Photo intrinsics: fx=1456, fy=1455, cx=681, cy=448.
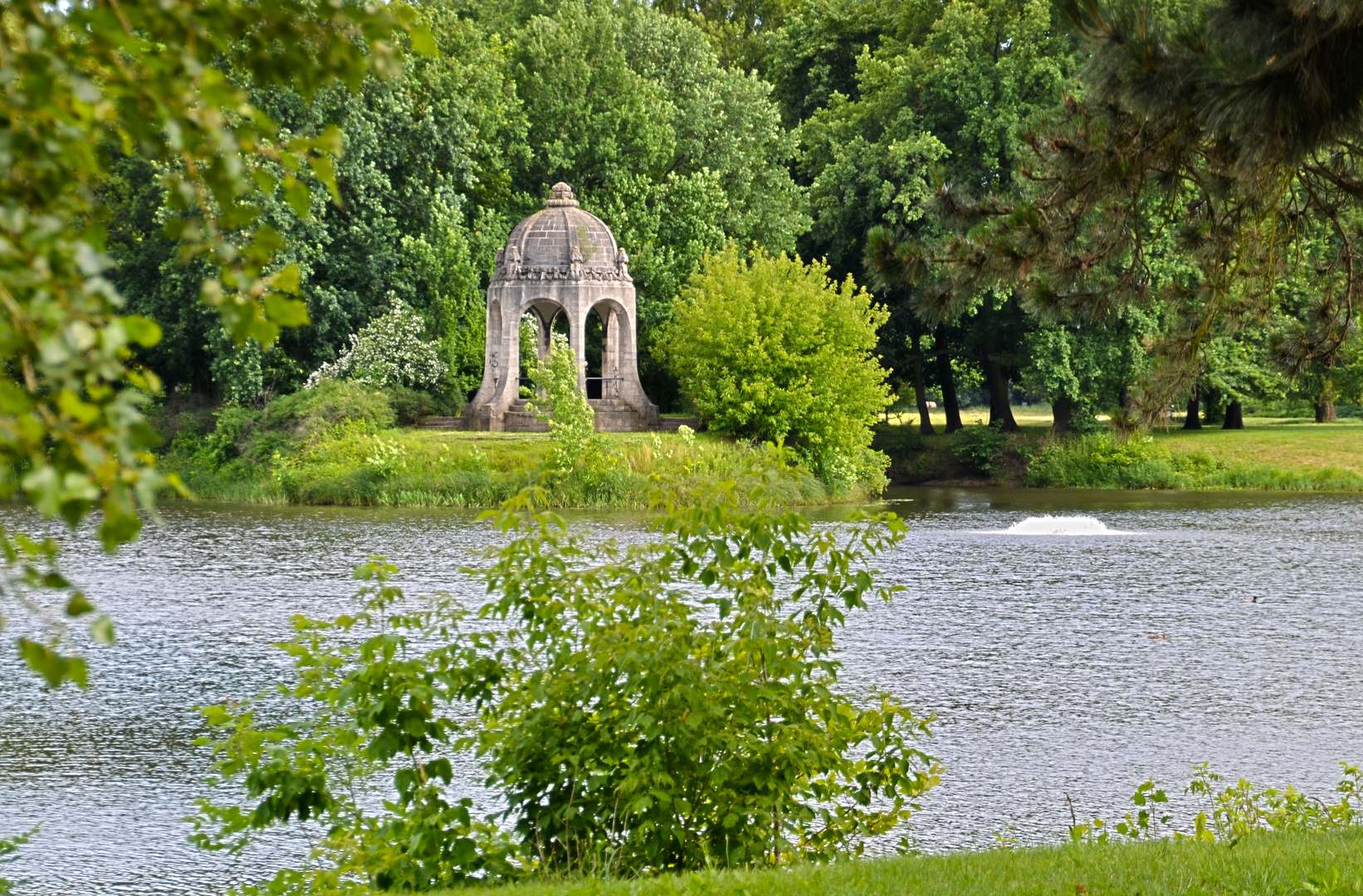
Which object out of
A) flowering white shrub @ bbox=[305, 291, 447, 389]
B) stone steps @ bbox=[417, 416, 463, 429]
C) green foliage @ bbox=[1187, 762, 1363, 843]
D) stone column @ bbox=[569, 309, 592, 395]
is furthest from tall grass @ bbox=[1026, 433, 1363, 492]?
green foliage @ bbox=[1187, 762, 1363, 843]

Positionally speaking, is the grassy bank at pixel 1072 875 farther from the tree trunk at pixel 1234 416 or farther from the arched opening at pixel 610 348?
the tree trunk at pixel 1234 416

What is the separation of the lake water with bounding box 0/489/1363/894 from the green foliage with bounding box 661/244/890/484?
9629 millimetres

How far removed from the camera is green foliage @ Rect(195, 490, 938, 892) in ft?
22.0

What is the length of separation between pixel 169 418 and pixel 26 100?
42104 millimetres

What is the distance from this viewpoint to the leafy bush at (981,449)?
147 ft

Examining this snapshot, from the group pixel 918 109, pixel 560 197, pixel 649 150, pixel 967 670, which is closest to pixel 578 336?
pixel 560 197

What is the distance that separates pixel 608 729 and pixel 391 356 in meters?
35.4

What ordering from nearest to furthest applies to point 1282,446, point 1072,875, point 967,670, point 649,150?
point 1072,875 → point 967,670 → point 1282,446 → point 649,150

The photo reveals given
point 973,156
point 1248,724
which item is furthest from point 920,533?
point 973,156

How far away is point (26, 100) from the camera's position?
7.66 ft

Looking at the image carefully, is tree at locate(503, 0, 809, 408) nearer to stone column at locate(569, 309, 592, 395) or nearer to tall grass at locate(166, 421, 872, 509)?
stone column at locate(569, 309, 592, 395)

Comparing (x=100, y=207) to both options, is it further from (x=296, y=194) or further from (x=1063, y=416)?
(x=1063, y=416)

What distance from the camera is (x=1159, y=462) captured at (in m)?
42.6

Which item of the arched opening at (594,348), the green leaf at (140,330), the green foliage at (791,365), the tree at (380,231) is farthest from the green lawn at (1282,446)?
the green leaf at (140,330)
